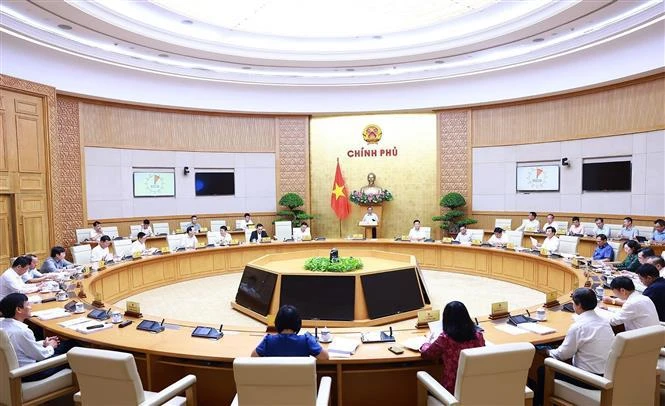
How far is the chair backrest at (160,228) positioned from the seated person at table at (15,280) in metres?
5.35

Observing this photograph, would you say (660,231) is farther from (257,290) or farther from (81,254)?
(81,254)

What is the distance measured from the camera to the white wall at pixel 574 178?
8492 mm

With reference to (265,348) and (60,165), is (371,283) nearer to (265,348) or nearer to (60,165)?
(265,348)

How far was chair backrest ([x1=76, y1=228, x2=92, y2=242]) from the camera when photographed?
368 inches

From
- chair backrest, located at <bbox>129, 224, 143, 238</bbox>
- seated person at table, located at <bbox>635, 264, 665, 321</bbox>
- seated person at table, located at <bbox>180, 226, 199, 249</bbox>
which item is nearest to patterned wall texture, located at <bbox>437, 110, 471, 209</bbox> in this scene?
seated person at table, located at <bbox>180, 226, 199, 249</bbox>

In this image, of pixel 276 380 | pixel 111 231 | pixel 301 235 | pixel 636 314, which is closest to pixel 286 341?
pixel 276 380

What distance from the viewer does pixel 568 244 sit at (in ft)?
25.7

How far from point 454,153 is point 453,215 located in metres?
1.74

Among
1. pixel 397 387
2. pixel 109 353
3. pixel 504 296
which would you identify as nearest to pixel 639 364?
pixel 397 387

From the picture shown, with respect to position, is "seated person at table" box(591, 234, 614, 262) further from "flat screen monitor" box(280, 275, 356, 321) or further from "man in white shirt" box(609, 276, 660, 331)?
"flat screen monitor" box(280, 275, 356, 321)

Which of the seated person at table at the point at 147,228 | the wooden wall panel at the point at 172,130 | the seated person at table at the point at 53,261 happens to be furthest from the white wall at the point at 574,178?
the seated person at table at the point at 53,261

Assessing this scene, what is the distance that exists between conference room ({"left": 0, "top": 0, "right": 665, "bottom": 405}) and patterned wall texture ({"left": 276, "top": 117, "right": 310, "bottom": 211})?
6cm

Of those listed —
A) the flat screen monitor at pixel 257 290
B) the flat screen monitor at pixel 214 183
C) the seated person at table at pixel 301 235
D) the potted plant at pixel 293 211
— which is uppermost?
the flat screen monitor at pixel 214 183

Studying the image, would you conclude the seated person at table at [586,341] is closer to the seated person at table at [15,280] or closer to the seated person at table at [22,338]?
the seated person at table at [22,338]
